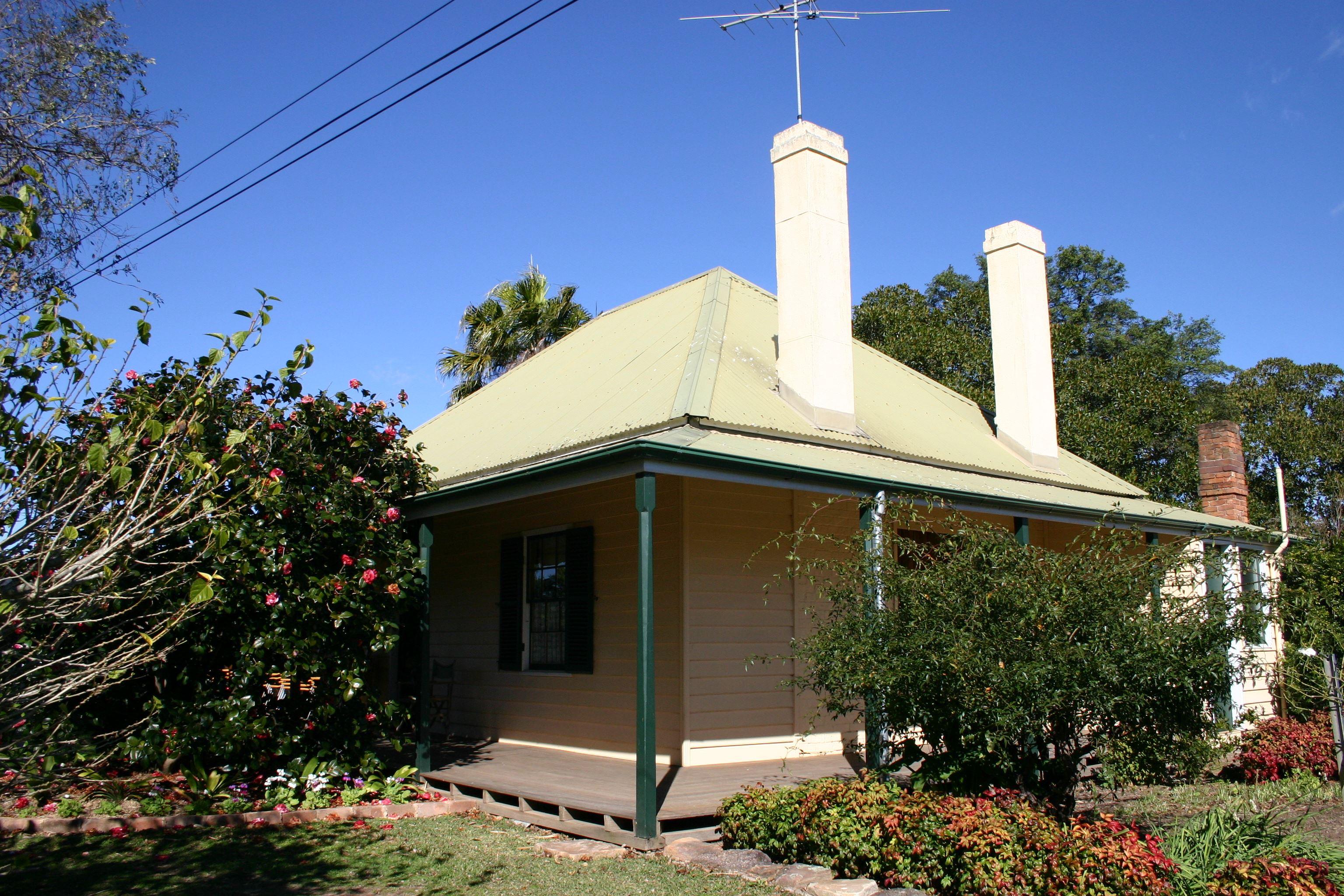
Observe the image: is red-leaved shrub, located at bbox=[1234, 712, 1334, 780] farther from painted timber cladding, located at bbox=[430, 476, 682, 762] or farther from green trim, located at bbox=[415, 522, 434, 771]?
green trim, located at bbox=[415, 522, 434, 771]

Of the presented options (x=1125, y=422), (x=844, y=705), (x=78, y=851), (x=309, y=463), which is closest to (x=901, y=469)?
(x=844, y=705)

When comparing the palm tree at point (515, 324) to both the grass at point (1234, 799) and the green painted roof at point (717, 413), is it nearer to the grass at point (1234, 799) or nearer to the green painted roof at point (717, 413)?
the green painted roof at point (717, 413)

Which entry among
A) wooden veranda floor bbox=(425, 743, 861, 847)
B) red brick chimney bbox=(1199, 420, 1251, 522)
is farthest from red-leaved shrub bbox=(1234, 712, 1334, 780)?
red brick chimney bbox=(1199, 420, 1251, 522)

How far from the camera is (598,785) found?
26.3ft

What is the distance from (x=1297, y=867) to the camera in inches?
185

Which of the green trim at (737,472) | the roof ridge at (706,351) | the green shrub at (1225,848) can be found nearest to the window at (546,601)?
the green trim at (737,472)

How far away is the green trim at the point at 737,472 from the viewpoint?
6.95 metres

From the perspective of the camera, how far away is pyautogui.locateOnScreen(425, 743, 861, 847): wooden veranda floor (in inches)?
270

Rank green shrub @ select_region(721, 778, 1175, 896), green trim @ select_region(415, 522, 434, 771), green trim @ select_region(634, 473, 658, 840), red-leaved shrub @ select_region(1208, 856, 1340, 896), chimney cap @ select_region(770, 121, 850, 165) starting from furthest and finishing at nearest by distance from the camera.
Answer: chimney cap @ select_region(770, 121, 850, 165) < green trim @ select_region(415, 522, 434, 771) < green trim @ select_region(634, 473, 658, 840) < green shrub @ select_region(721, 778, 1175, 896) < red-leaved shrub @ select_region(1208, 856, 1340, 896)

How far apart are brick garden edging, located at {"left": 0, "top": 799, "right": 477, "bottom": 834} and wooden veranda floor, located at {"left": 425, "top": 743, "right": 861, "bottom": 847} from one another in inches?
18.0

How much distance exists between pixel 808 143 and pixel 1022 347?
4378mm

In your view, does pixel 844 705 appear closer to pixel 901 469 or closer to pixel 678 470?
pixel 678 470

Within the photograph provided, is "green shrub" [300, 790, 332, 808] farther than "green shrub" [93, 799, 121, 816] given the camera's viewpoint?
Yes

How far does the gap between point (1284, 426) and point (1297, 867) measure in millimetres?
28325
